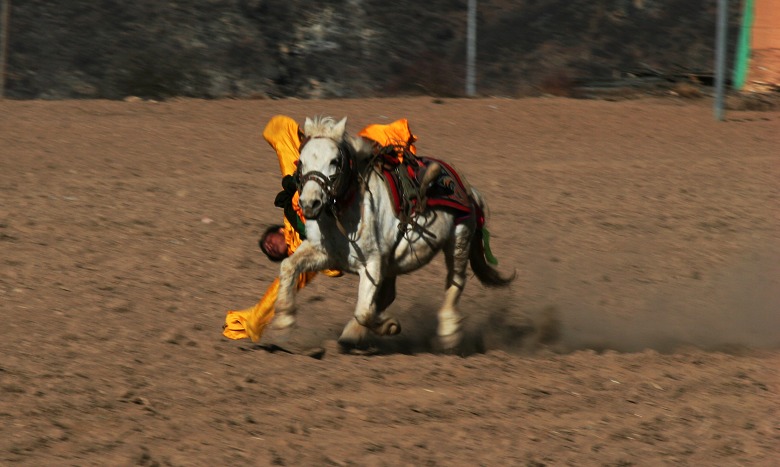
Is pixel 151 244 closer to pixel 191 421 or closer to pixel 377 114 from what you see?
pixel 191 421

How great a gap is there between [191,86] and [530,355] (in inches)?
412

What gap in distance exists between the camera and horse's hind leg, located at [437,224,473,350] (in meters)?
7.85

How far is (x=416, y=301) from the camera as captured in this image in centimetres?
942

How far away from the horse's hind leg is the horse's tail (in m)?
0.37

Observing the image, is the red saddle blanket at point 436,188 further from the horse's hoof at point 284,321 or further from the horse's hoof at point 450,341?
the horse's hoof at point 284,321

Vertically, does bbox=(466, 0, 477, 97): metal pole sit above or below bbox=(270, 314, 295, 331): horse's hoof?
above

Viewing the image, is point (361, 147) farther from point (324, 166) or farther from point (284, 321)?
point (284, 321)

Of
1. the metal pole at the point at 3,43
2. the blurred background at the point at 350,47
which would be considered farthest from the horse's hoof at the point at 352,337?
the blurred background at the point at 350,47

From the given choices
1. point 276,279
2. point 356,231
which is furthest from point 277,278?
point 356,231

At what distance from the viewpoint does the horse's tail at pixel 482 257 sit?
836 cm

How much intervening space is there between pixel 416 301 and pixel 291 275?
98.9 inches

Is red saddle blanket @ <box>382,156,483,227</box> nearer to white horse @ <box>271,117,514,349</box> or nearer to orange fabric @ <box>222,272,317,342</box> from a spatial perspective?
white horse @ <box>271,117,514,349</box>

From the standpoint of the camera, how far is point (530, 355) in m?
8.07

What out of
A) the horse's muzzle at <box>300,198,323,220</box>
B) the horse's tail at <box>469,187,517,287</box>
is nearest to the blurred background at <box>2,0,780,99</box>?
the horse's tail at <box>469,187,517,287</box>
